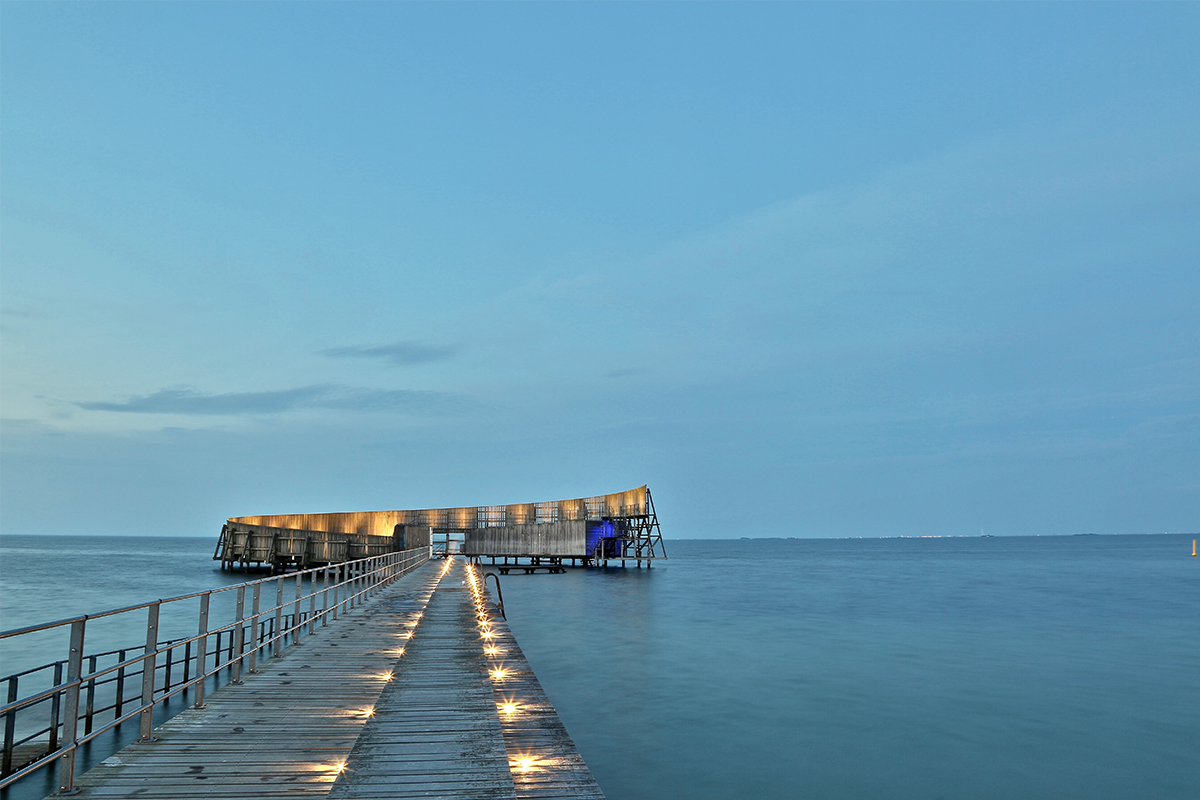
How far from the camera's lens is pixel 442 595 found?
2742 cm

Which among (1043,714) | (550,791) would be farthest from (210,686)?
(1043,714)

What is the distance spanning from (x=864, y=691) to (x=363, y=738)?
69.4 feet

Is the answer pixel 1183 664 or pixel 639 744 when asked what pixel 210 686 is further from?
pixel 1183 664

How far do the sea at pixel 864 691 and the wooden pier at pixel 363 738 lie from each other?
5702mm

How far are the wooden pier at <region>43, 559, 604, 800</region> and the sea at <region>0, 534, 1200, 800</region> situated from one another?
5.70m

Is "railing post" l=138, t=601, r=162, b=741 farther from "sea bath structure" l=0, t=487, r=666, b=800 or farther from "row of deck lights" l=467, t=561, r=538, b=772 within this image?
"row of deck lights" l=467, t=561, r=538, b=772

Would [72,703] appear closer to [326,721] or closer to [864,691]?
[326,721]

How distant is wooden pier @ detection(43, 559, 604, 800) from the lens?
6.75 m

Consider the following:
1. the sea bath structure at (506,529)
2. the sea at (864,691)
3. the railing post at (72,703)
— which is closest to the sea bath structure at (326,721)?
the railing post at (72,703)

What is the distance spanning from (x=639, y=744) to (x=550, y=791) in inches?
497

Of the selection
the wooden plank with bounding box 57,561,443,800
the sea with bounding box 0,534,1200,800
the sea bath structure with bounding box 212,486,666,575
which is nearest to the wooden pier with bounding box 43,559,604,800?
the wooden plank with bounding box 57,561,443,800

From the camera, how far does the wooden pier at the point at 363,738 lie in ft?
22.1

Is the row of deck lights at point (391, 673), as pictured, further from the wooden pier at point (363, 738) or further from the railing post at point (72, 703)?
the railing post at point (72, 703)

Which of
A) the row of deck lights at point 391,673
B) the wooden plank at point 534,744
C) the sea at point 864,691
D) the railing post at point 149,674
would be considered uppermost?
the railing post at point 149,674
